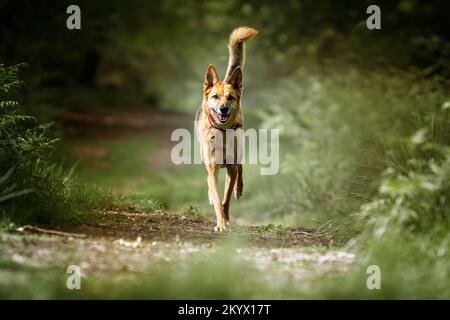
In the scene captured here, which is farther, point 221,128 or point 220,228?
point 221,128

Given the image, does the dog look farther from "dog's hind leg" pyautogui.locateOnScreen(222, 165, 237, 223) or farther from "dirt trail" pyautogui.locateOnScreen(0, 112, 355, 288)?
"dirt trail" pyautogui.locateOnScreen(0, 112, 355, 288)

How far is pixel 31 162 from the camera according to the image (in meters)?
6.38

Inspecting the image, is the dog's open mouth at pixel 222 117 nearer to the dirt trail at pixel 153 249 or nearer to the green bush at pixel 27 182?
the dirt trail at pixel 153 249

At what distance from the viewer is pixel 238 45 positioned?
8.45 m

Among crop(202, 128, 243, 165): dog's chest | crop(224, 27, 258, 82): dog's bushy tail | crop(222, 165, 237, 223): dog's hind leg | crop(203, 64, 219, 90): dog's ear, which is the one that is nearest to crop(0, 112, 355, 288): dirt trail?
crop(222, 165, 237, 223): dog's hind leg

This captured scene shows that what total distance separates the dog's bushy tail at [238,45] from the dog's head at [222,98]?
517mm

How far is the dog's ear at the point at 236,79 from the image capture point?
25.5 feet

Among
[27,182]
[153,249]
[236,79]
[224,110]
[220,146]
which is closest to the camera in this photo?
→ [153,249]

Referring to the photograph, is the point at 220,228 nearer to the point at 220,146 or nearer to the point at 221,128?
the point at 220,146

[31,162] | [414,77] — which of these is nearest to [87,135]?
[414,77]

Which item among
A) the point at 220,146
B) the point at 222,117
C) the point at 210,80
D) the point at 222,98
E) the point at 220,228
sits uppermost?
the point at 210,80

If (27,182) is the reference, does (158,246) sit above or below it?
below

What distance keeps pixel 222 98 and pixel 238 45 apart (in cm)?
117

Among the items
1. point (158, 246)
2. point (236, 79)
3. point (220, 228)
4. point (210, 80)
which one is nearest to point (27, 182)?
point (158, 246)
